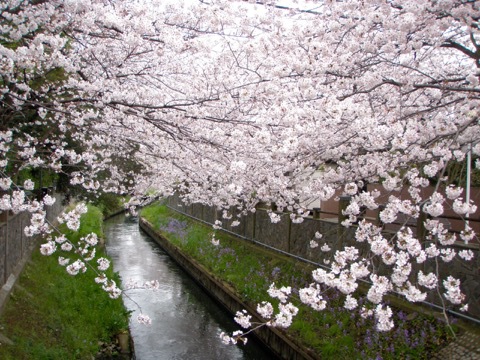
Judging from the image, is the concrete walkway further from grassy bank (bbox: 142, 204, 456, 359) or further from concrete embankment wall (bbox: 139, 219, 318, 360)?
concrete embankment wall (bbox: 139, 219, 318, 360)

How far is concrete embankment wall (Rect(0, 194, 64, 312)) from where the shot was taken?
7.69 metres

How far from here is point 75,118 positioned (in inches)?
247

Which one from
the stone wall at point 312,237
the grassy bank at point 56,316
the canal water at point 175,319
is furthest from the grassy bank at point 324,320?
the grassy bank at point 56,316

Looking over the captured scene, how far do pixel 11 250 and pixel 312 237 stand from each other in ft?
22.1

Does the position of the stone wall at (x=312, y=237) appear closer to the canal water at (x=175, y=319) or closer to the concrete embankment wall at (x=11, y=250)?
the canal water at (x=175, y=319)

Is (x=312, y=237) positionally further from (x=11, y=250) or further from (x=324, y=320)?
(x=11, y=250)

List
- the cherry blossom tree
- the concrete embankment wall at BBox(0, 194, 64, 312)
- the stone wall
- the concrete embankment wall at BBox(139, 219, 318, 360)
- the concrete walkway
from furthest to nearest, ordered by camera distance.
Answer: the concrete embankment wall at BBox(139, 219, 318, 360) → the concrete embankment wall at BBox(0, 194, 64, 312) → the stone wall → the concrete walkway → the cherry blossom tree

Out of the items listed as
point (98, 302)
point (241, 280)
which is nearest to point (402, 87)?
point (98, 302)

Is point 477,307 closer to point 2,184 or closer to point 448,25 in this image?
point 448,25

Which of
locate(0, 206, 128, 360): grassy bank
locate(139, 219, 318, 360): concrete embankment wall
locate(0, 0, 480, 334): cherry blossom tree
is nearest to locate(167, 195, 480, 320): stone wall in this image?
locate(0, 0, 480, 334): cherry blossom tree

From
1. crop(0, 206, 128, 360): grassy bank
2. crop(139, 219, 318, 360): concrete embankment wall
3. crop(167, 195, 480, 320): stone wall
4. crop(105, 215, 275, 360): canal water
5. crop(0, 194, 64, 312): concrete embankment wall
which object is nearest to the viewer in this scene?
crop(0, 206, 128, 360): grassy bank

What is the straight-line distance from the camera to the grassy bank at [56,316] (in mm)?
6734

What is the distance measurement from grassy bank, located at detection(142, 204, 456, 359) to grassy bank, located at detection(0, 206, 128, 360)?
364 cm

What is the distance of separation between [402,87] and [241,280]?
8.63 meters
